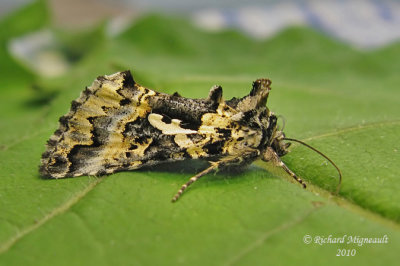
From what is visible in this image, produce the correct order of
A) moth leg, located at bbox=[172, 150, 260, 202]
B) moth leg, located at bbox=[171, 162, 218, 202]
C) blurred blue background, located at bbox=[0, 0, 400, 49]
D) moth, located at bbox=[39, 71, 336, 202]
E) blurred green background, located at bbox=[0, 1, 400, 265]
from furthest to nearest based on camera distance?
blurred blue background, located at bbox=[0, 0, 400, 49] < moth, located at bbox=[39, 71, 336, 202] < moth leg, located at bbox=[172, 150, 260, 202] < moth leg, located at bbox=[171, 162, 218, 202] < blurred green background, located at bbox=[0, 1, 400, 265]

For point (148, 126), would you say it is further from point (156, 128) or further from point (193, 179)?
point (193, 179)

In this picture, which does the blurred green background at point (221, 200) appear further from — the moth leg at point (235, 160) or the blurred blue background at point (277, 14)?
the blurred blue background at point (277, 14)

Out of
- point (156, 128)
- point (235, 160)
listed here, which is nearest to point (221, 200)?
point (235, 160)

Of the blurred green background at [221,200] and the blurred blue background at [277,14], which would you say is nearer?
the blurred green background at [221,200]

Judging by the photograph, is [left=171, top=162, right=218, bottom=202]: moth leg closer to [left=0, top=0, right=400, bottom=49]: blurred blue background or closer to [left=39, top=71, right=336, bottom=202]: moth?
[left=39, top=71, right=336, bottom=202]: moth

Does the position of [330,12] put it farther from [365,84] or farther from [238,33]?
[365,84]

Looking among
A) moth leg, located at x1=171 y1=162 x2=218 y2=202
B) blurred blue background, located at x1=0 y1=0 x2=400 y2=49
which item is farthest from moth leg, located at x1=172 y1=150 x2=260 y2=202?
blurred blue background, located at x1=0 y1=0 x2=400 y2=49

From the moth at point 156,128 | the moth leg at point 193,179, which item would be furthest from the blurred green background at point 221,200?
the moth at point 156,128
